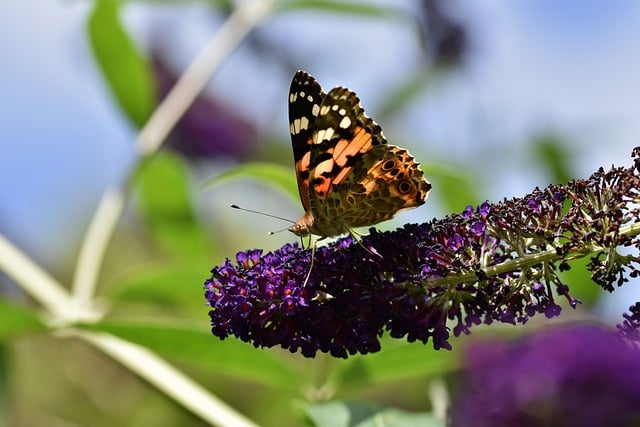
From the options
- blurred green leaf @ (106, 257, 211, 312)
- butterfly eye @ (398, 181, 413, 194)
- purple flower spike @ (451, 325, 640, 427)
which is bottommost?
purple flower spike @ (451, 325, 640, 427)

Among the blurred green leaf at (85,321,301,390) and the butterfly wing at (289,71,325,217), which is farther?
the butterfly wing at (289,71,325,217)

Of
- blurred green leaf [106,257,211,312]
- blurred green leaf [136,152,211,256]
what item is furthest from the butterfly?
blurred green leaf [136,152,211,256]

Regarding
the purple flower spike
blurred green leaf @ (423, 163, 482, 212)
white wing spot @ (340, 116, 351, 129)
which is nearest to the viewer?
the purple flower spike

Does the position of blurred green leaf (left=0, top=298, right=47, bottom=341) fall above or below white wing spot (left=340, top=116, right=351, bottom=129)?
below

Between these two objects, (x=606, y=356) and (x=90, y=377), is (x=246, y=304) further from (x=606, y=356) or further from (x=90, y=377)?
(x=90, y=377)

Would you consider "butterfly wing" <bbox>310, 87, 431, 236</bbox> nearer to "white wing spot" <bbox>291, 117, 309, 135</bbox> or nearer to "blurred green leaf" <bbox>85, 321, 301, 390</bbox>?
"white wing spot" <bbox>291, 117, 309, 135</bbox>

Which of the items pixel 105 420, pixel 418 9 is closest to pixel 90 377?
pixel 105 420
